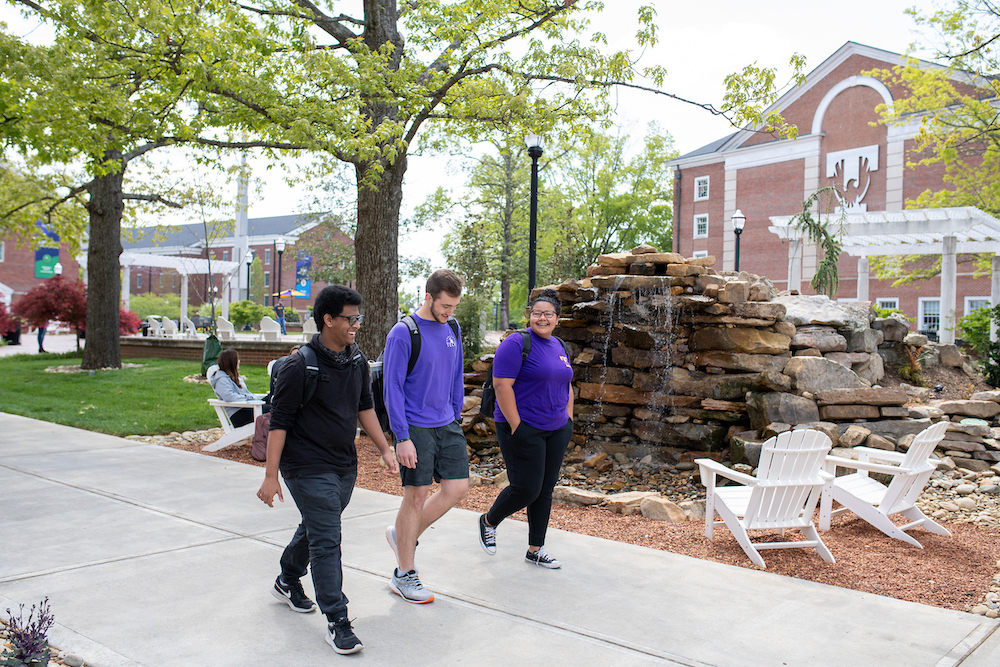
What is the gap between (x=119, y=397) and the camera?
13.9m

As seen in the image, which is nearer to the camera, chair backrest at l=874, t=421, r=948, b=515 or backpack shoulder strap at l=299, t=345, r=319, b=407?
backpack shoulder strap at l=299, t=345, r=319, b=407

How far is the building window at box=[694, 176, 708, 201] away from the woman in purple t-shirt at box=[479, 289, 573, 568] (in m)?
38.1

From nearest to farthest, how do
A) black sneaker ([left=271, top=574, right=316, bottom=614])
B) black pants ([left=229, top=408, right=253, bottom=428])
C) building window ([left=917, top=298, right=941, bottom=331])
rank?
black sneaker ([left=271, top=574, right=316, bottom=614]) → black pants ([left=229, top=408, right=253, bottom=428]) → building window ([left=917, top=298, right=941, bottom=331])

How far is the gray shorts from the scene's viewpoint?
415 centimetres

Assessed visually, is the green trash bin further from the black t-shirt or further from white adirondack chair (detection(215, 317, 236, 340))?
the black t-shirt

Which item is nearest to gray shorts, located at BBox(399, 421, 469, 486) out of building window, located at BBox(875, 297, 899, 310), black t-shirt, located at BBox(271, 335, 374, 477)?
black t-shirt, located at BBox(271, 335, 374, 477)

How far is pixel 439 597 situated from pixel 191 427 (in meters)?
7.96

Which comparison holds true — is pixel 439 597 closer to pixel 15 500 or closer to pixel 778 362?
pixel 15 500

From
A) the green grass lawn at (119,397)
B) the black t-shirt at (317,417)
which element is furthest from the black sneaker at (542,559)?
the green grass lawn at (119,397)

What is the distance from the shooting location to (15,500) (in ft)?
20.9

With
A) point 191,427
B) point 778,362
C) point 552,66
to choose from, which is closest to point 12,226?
point 191,427

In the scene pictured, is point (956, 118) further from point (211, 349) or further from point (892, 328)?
point (211, 349)

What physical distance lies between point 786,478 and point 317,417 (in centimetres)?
342

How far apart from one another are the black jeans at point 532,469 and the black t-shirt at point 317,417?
1.39m
